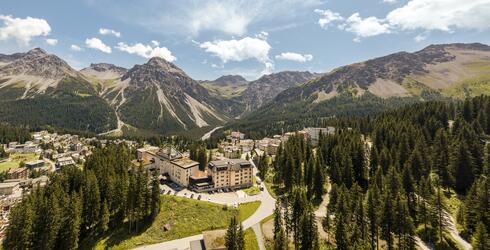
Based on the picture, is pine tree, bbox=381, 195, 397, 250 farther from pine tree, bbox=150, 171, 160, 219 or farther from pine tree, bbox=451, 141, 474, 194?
pine tree, bbox=150, 171, 160, 219

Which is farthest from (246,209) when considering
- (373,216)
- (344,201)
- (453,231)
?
(453,231)

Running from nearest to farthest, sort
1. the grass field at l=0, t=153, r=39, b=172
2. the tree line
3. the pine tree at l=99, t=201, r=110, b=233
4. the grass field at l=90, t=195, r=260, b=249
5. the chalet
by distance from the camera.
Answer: the tree line
the grass field at l=90, t=195, r=260, b=249
the pine tree at l=99, t=201, r=110, b=233
the chalet
the grass field at l=0, t=153, r=39, b=172

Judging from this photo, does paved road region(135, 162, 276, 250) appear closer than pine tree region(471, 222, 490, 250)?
No

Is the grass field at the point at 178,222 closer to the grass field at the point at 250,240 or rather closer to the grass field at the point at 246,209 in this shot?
the grass field at the point at 246,209

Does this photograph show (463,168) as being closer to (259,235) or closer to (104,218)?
(259,235)

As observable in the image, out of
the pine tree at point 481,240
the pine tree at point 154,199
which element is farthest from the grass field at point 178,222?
the pine tree at point 481,240

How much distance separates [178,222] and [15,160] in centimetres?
16613

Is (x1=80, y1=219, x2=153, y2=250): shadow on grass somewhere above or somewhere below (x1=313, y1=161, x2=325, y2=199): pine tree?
below

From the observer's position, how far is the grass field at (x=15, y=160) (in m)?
161

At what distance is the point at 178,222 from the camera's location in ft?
248

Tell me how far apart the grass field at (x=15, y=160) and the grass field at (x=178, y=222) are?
5290 inches

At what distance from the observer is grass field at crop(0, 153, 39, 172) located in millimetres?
161438

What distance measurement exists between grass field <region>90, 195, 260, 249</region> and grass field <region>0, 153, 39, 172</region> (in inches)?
5290

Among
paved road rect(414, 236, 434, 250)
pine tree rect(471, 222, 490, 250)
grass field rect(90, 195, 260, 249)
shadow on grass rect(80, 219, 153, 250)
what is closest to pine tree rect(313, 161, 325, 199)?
grass field rect(90, 195, 260, 249)
